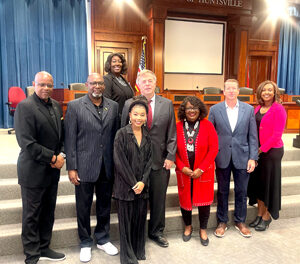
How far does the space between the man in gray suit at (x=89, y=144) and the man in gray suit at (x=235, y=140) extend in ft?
3.22

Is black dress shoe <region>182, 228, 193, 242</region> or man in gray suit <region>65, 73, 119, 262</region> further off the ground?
man in gray suit <region>65, 73, 119, 262</region>

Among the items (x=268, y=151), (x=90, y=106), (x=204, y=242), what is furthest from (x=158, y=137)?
(x=268, y=151)

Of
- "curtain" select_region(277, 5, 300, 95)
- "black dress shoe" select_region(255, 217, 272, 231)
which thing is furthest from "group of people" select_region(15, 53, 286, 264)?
"curtain" select_region(277, 5, 300, 95)

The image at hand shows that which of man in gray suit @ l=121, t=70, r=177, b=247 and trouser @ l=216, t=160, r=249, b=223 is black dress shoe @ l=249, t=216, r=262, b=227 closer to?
trouser @ l=216, t=160, r=249, b=223

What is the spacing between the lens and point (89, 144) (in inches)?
85.6

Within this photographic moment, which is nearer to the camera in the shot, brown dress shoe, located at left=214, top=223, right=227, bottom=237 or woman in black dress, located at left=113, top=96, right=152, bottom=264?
woman in black dress, located at left=113, top=96, right=152, bottom=264

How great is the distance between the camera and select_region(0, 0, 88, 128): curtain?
6.63 meters

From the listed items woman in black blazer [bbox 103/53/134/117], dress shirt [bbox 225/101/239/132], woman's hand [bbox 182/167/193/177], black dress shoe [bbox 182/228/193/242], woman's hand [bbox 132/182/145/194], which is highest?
woman in black blazer [bbox 103/53/134/117]

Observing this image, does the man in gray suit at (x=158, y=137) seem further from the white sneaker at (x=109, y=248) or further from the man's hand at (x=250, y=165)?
the man's hand at (x=250, y=165)

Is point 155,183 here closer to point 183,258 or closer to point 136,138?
point 136,138

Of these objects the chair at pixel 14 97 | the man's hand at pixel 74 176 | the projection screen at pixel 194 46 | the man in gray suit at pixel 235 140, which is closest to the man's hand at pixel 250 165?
the man in gray suit at pixel 235 140

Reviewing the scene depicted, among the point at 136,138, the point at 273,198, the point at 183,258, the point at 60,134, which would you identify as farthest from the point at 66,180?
the point at 273,198

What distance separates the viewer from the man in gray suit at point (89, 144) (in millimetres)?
2152

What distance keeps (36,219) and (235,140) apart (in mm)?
1774
